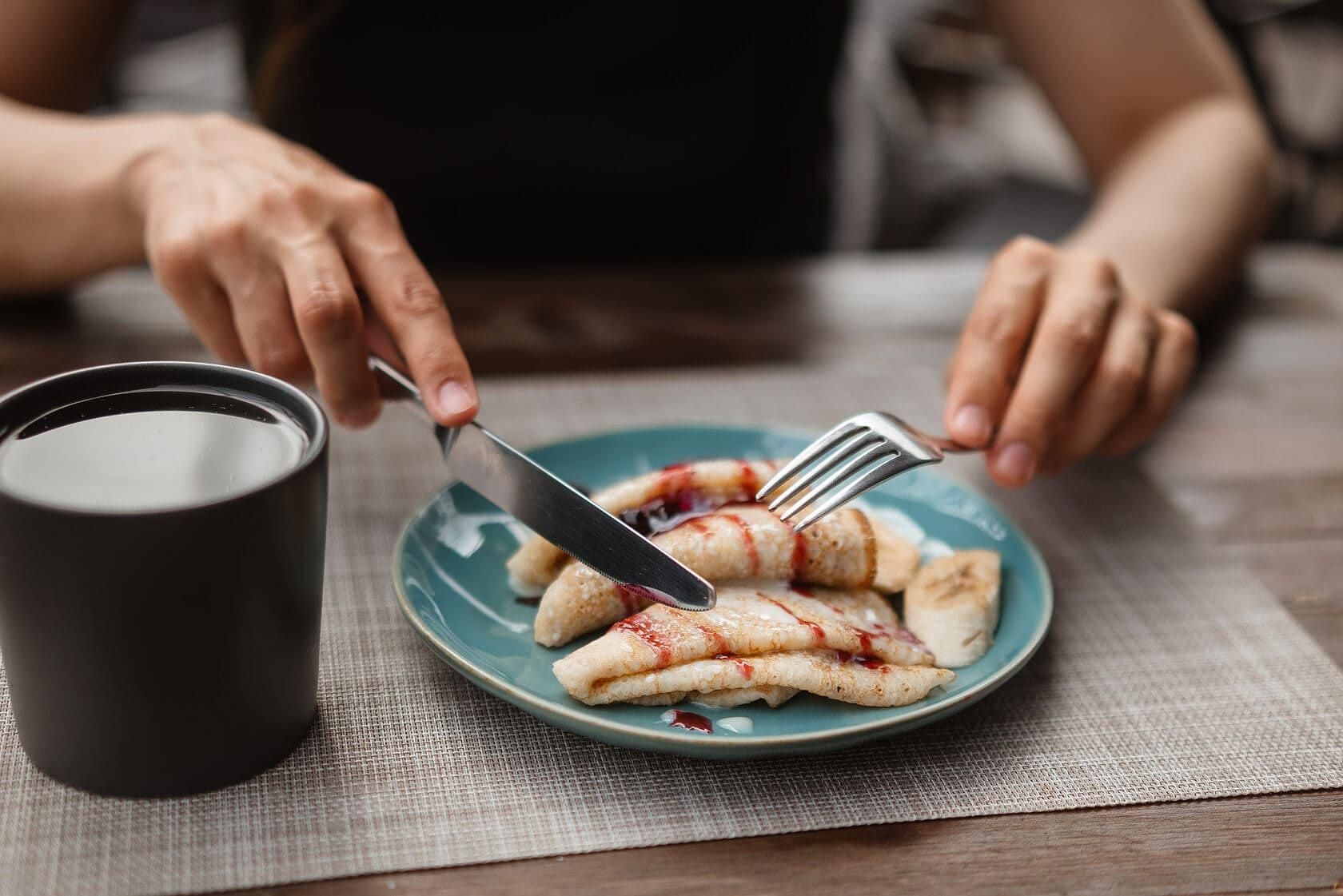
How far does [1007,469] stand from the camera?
1.14 metres

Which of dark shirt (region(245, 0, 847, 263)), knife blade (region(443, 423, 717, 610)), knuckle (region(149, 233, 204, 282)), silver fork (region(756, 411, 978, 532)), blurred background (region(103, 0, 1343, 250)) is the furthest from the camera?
blurred background (region(103, 0, 1343, 250))

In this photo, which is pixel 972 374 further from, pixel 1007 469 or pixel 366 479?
pixel 366 479

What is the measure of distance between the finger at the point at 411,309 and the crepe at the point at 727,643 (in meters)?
0.26

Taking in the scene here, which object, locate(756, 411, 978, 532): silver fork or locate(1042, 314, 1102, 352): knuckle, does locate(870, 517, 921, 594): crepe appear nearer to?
locate(756, 411, 978, 532): silver fork

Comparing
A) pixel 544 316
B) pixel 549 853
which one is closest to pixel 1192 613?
pixel 549 853

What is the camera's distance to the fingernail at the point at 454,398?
98 centimetres

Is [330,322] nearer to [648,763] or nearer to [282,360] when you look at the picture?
[282,360]

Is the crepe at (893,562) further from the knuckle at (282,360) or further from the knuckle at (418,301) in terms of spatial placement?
the knuckle at (282,360)

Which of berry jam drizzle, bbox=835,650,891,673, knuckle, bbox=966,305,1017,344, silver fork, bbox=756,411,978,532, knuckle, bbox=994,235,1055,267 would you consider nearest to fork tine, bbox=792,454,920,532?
silver fork, bbox=756,411,978,532

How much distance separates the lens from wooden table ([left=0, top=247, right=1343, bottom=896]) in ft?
2.41

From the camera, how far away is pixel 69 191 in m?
1.37

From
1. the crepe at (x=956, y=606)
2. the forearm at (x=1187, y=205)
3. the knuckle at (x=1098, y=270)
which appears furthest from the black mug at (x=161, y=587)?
the forearm at (x=1187, y=205)

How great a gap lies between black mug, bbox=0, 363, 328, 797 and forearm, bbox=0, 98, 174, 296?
A: 26.6 inches

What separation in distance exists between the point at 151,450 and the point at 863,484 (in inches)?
22.4
